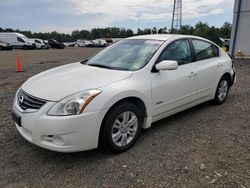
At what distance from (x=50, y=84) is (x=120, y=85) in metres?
0.92

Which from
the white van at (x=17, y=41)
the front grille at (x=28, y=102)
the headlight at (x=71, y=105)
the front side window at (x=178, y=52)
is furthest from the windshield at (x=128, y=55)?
the white van at (x=17, y=41)

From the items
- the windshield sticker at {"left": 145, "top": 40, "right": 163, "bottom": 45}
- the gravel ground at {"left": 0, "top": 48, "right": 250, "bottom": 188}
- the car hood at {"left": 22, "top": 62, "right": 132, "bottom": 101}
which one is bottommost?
the gravel ground at {"left": 0, "top": 48, "right": 250, "bottom": 188}

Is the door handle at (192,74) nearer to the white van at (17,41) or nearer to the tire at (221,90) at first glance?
the tire at (221,90)

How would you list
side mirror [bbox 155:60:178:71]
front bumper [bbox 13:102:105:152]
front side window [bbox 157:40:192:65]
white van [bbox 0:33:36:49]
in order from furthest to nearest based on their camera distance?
white van [bbox 0:33:36:49]
front side window [bbox 157:40:192:65]
side mirror [bbox 155:60:178:71]
front bumper [bbox 13:102:105:152]

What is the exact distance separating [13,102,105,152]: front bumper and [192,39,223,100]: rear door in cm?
230

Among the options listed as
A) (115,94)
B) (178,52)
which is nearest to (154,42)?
(178,52)

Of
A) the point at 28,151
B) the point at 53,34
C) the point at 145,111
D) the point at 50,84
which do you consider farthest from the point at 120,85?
the point at 53,34

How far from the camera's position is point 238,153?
3.19 metres

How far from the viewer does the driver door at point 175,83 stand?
3.50 metres

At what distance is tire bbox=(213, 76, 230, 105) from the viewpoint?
4.96 meters

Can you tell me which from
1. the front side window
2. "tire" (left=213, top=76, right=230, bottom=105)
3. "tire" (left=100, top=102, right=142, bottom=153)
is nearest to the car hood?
"tire" (left=100, top=102, right=142, bottom=153)

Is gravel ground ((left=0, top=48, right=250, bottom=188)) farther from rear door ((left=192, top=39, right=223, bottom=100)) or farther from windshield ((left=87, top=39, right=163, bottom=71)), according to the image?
windshield ((left=87, top=39, right=163, bottom=71))

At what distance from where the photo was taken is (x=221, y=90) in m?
5.07

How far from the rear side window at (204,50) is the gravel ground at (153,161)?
4.26ft
